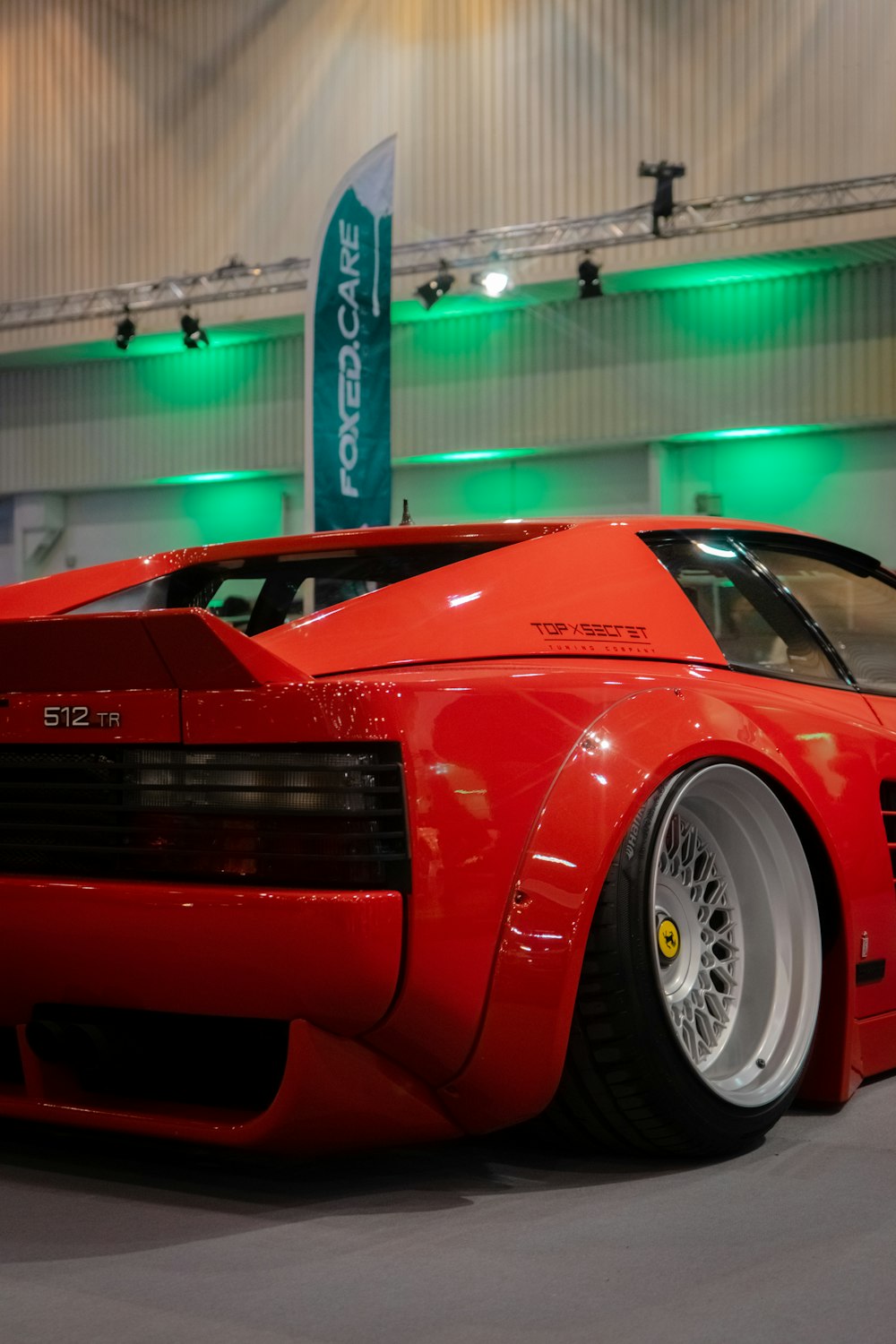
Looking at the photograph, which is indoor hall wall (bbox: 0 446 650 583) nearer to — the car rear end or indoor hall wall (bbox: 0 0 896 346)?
indoor hall wall (bbox: 0 0 896 346)

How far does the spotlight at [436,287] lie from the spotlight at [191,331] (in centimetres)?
261

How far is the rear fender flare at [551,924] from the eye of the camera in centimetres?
223

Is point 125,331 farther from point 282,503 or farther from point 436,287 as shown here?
point 436,287

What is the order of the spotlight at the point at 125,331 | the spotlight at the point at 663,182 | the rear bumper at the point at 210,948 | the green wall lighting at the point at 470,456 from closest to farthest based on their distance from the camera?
1. the rear bumper at the point at 210,948
2. the spotlight at the point at 663,182
3. the green wall lighting at the point at 470,456
4. the spotlight at the point at 125,331

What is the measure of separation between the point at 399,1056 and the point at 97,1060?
1.65 feet

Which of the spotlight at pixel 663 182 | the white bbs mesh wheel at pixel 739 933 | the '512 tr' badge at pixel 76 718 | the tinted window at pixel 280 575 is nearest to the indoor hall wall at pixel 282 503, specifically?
the spotlight at pixel 663 182

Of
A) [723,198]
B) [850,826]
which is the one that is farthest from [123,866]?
[723,198]

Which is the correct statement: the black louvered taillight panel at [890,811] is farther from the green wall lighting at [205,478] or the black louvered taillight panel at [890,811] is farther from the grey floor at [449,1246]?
the green wall lighting at [205,478]

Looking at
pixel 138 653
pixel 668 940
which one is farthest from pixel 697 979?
pixel 138 653

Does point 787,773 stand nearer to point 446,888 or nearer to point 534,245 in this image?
point 446,888

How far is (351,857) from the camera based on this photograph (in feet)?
6.91

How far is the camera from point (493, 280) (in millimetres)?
14031

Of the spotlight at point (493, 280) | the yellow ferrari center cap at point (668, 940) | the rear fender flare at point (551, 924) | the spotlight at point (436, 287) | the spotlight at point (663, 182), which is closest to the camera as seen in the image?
the rear fender flare at point (551, 924)

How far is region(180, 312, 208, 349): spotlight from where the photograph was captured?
50.4 feet
